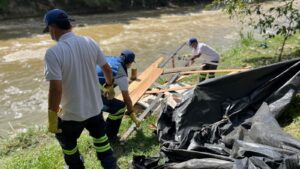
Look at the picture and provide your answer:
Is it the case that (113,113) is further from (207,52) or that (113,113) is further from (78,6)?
(78,6)

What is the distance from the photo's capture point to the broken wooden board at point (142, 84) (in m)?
6.73

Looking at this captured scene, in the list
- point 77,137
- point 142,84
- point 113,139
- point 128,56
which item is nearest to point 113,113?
point 113,139

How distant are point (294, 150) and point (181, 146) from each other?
1.18 meters

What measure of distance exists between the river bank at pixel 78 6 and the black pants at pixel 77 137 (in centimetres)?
Answer: 1699

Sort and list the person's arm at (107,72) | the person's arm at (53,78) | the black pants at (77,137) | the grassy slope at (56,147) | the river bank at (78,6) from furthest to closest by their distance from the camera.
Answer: the river bank at (78,6), the grassy slope at (56,147), the person's arm at (107,72), the black pants at (77,137), the person's arm at (53,78)

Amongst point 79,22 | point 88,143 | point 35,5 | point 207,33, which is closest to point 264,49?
point 207,33

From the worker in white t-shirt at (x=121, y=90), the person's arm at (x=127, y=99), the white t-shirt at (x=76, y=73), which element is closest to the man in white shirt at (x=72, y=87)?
the white t-shirt at (x=76, y=73)

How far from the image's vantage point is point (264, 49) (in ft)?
38.4

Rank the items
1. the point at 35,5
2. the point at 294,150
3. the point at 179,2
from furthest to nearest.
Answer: the point at 179,2 < the point at 35,5 < the point at 294,150

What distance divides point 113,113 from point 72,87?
5.27ft

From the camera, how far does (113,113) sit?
5105mm

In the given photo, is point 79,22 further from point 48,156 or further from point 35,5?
point 48,156

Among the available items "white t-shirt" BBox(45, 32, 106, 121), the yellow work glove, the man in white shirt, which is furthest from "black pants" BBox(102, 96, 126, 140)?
the yellow work glove

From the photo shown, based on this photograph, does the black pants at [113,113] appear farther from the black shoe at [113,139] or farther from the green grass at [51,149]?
the green grass at [51,149]
